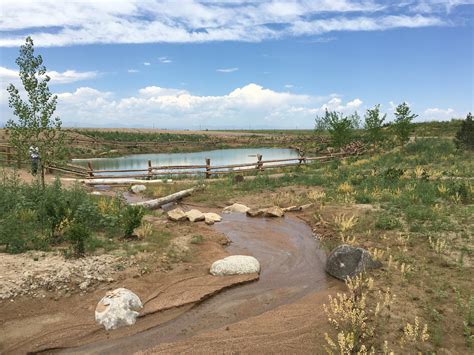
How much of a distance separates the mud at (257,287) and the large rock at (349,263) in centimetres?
27

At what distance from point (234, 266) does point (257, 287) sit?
0.81 metres

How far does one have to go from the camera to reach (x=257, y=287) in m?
7.78

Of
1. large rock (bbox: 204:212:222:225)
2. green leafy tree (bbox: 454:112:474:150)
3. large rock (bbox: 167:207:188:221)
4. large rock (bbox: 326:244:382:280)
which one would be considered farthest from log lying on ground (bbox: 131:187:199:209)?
green leafy tree (bbox: 454:112:474:150)

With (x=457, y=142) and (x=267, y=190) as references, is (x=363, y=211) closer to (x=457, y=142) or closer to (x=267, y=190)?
(x=267, y=190)

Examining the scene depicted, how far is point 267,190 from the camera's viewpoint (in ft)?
57.3

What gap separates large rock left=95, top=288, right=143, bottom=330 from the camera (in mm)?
6164

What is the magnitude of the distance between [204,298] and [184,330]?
3.63 ft

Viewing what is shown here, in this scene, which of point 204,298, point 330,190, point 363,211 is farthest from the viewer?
point 330,190

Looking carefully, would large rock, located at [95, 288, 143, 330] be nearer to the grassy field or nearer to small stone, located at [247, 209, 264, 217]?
the grassy field

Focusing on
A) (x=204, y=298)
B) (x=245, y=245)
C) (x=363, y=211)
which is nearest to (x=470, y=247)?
(x=363, y=211)

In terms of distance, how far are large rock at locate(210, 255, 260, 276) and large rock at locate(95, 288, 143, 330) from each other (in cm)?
208

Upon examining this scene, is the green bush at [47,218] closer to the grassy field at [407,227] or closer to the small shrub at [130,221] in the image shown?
the small shrub at [130,221]

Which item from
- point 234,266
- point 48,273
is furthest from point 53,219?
point 234,266

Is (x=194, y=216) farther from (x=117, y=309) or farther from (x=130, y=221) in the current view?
(x=117, y=309)
